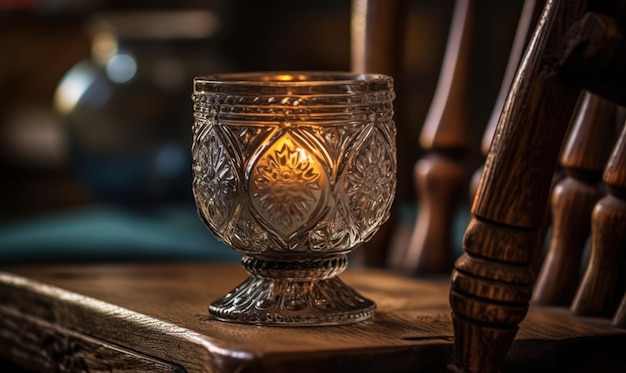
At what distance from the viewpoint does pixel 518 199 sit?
2.11ft

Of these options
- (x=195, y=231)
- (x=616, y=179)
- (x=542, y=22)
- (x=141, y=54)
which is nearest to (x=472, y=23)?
(x=616, y=179)

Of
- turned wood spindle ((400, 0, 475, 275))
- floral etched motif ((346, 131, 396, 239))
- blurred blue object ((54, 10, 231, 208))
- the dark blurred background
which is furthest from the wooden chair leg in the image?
blurred blue object ((54, 10, 231, 208))

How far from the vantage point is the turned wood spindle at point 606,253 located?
81 cm

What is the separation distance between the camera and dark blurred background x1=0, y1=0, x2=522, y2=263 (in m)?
1.63

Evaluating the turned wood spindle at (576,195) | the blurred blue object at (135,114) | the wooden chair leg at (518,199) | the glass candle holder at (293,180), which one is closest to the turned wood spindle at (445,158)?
the turned wood spindle at (576,195)

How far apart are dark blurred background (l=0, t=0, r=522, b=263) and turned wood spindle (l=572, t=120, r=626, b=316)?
2.46 ft

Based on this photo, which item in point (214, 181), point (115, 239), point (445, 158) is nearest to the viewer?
point (214, 181)

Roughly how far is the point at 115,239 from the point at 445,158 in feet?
2.36

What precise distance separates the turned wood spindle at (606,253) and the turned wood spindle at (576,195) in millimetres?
35

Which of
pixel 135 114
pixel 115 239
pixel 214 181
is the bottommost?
pixel 115 239

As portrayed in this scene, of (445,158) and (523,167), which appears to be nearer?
(523,167)

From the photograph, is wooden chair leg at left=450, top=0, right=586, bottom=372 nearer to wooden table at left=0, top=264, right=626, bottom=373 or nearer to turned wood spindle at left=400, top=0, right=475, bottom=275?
wooden table at left=0, top=264, right=626, bottom=373

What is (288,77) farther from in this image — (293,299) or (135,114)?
(135,114)

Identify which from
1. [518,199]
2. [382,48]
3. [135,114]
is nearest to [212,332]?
[518,199]
